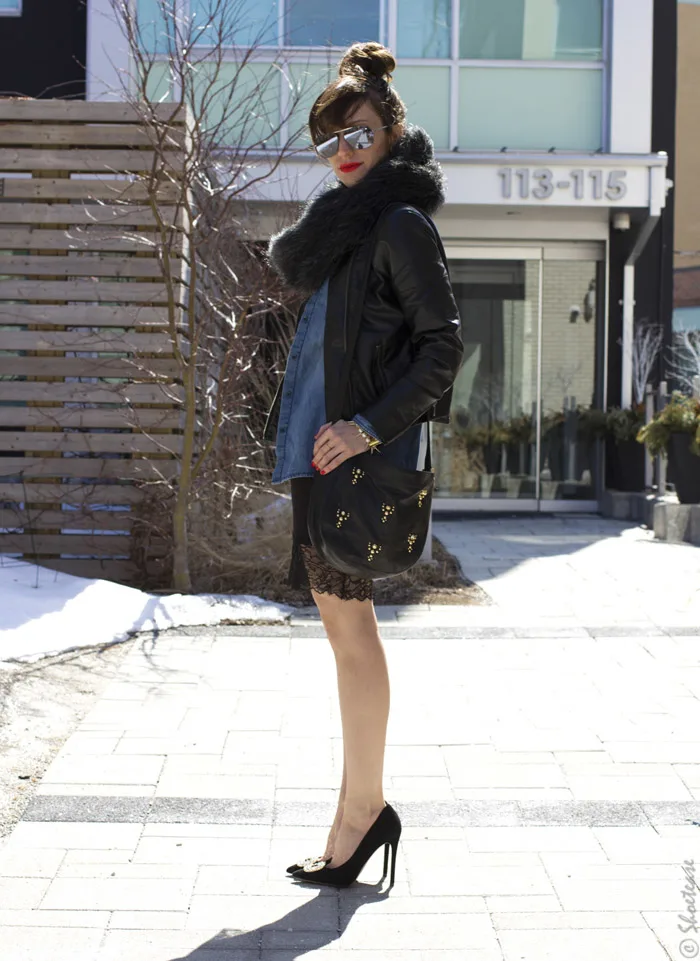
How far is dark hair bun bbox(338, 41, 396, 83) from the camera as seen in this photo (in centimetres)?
260

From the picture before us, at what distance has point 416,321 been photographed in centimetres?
245

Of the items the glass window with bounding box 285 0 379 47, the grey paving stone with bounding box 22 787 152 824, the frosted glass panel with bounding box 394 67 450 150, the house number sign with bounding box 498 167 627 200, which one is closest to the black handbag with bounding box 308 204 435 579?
the grey paving stone with bounding box 22 787 152 824

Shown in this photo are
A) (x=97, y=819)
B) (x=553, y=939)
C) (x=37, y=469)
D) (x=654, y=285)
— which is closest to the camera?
(x=553, y=939)

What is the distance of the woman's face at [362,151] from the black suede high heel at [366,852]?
1.44 metres

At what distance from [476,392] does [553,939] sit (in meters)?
9.63

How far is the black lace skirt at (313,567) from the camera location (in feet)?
8.50

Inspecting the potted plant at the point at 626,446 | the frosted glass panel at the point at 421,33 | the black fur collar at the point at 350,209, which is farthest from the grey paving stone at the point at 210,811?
the frosted glass panel at the point at 421,33

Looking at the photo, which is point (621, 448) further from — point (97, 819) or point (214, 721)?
point (97, 819)

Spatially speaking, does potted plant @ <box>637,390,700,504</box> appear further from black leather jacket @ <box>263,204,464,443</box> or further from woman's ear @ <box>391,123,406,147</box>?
black leather jacket @ <box>263,204,464,443</box>

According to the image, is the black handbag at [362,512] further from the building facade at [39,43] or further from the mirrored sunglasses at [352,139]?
the building facade at [39,43]

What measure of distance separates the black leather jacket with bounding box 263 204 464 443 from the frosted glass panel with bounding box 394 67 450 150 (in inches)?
340

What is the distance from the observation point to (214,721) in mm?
4008

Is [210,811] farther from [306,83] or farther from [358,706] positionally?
[306,83]

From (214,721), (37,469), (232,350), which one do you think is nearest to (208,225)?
(232,350)
